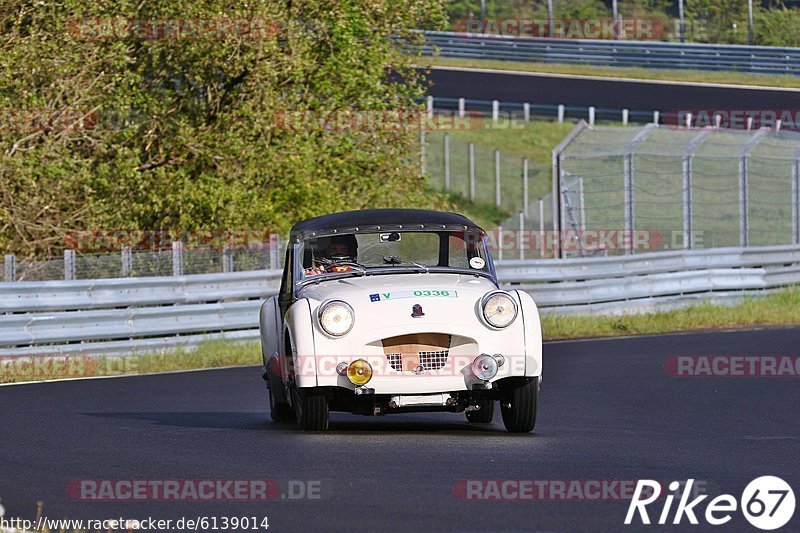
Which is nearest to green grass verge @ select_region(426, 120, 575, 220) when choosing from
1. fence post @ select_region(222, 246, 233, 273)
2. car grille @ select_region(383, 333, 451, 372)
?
fence post @ select_region(222, 246, 233, 273)

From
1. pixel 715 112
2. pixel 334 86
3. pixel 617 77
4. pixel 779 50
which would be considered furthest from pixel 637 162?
pixel 334 86

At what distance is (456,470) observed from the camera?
28.0 feet

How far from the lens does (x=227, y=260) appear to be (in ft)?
68.7

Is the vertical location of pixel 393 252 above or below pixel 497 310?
above

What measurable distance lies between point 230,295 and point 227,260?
85 centimetres

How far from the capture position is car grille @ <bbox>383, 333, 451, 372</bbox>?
10031 mm

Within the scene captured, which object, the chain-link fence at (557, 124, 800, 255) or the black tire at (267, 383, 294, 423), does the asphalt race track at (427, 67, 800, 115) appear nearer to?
the chain-link fence at (557, 124, 800, 255)

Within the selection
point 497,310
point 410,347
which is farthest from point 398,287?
point 497,310

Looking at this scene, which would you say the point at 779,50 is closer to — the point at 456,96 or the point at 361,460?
the point at 456,96

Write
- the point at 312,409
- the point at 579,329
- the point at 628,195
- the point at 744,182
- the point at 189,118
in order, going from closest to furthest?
1. the point at 312,409
2. the point at 579,329
3. the point at 189,118
4. the point at 744,182
5. the point at 628,195

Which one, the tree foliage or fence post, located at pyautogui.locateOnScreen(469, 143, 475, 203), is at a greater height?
the tree foliage

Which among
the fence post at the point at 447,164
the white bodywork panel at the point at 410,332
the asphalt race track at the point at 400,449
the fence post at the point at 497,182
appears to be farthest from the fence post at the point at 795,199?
the white bodywork panel at the point at 410,332

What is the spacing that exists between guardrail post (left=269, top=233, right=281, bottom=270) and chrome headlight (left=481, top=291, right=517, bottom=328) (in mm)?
11554

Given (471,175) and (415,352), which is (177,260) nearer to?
(415,352)
